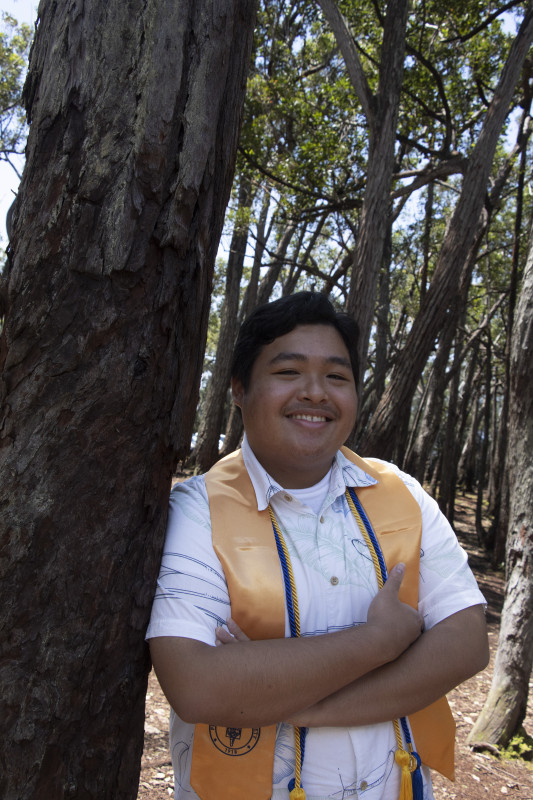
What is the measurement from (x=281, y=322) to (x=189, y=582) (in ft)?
2.51

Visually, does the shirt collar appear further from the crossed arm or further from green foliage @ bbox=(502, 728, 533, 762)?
green foliage @ bbox=(502, 728, 533, 762)

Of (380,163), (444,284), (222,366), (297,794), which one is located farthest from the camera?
(222,366)

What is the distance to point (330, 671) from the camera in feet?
4.32

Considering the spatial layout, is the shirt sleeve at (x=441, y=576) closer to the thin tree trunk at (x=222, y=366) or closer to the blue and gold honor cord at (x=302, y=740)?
the blue and gold honor cord at (x=302, y=740)

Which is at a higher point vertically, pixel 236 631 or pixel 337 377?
pixel 337 377

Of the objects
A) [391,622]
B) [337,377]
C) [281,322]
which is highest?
[281,322]

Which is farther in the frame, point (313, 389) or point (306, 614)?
point (313, 389)

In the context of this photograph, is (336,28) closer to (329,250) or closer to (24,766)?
(24,766)

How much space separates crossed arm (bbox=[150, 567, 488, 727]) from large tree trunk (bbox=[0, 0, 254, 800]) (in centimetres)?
14

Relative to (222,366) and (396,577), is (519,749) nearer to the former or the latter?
(396,577)

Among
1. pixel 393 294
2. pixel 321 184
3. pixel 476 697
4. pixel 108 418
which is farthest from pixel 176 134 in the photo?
pixel 393 294

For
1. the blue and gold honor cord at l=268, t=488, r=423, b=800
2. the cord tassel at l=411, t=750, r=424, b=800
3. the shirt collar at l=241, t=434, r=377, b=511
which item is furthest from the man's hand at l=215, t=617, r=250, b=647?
the cord tassel at l=411, t=750, r=424, b=800

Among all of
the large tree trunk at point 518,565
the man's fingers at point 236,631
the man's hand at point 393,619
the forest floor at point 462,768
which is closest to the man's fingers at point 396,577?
the man's hand at point 393,619

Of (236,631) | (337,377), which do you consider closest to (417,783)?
(236,631)
